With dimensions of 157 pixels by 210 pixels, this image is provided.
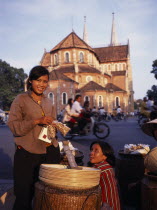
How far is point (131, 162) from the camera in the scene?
3734 mm

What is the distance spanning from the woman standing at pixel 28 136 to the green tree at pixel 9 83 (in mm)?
52554

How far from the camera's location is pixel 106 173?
2826 millimetres

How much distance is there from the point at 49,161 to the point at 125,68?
6904 centimetres

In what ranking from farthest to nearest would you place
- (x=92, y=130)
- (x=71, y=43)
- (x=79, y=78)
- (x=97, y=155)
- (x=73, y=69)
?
(x=71, y=43), (x=73, y=69), (x=79, y=78), (x=92, y=130), (x=97, y=155)

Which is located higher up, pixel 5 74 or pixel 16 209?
pixel 5 74

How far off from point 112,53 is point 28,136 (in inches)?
2756

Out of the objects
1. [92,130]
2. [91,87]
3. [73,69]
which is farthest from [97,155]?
[73,69]

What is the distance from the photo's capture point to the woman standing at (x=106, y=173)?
2.72 meters

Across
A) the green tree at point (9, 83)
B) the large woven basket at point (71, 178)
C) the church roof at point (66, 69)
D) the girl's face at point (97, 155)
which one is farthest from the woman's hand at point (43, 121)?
the green tree at point (9, 83)

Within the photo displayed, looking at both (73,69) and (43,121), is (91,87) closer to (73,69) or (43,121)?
(73,69)

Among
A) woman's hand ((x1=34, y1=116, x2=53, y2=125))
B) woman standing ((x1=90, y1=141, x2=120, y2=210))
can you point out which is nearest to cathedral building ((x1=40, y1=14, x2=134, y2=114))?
woman standing ((x1=90, y1=141, x2=120, y2=210))

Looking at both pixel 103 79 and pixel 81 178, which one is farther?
pixel 103 79

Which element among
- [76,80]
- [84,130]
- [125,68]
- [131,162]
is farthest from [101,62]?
[131,162]

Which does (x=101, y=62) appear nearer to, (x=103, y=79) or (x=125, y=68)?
(x=125, y=68)
